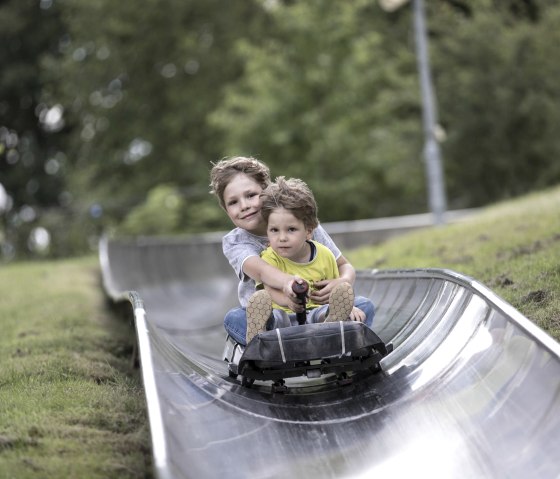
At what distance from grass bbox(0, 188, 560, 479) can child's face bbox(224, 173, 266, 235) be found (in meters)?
1.08

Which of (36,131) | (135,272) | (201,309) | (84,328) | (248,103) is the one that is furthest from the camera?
(36,131)

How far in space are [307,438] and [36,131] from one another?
3359cm

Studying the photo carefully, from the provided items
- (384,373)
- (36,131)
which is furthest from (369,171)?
(384,373)

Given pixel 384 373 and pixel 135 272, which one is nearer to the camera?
pixel 384 373

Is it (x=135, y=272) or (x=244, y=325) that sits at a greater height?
(x=135, y=272)

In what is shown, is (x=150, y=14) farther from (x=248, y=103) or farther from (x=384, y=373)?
(x=384, y=373)

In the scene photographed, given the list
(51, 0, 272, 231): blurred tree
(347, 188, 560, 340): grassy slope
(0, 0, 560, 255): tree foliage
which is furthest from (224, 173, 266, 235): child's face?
(51, 0, 272, 231): blurred tree

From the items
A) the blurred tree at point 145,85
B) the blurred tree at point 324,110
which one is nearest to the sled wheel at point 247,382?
the blurred tree at point 324,110

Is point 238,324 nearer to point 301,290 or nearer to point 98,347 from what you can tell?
point 301,290

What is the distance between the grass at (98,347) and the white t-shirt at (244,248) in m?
0.80

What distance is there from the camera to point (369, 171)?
26.0 m

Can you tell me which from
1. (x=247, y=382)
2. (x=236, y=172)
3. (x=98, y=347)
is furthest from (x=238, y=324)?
(x=98, y=347)

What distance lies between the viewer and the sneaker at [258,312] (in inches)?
187

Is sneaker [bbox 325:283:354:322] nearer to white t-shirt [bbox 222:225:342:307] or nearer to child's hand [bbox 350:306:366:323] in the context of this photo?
child's hand [bbox 350:306:366:323]
